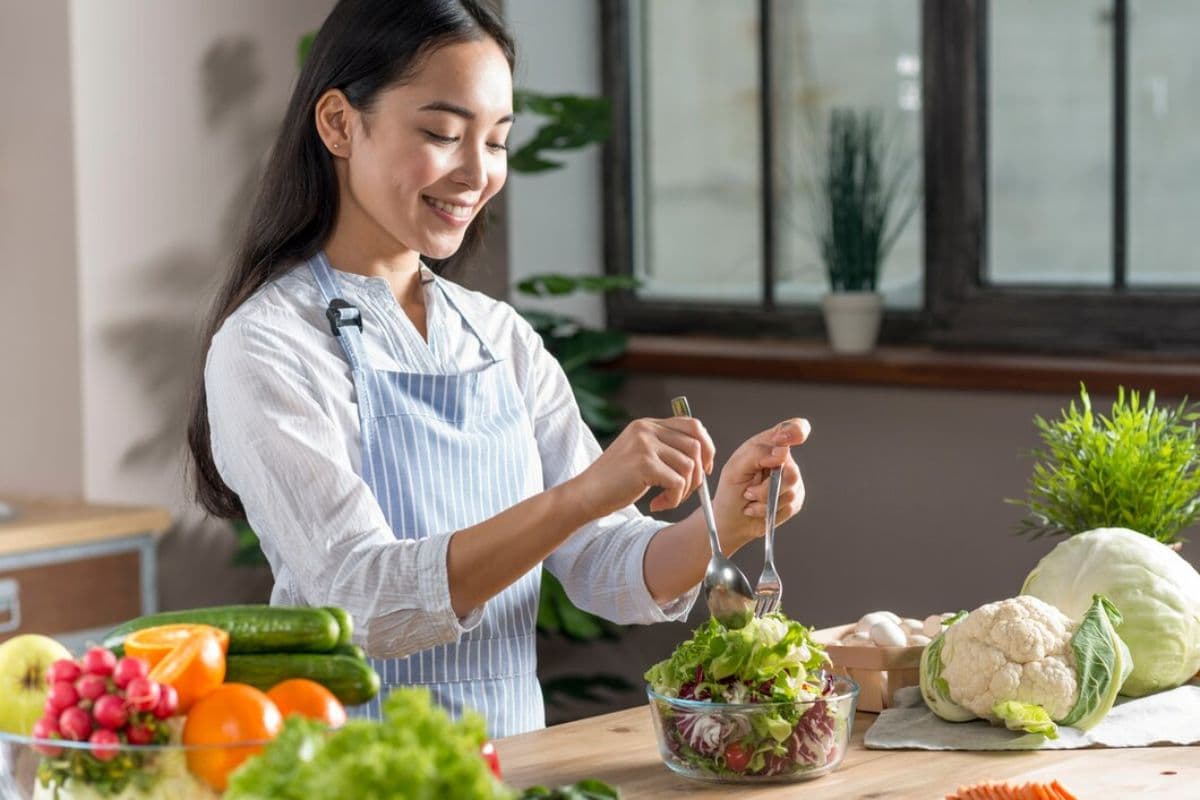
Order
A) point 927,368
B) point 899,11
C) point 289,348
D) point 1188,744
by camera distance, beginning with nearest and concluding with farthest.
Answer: point 1188,744
point 289,348
point 927,368
point 899,11

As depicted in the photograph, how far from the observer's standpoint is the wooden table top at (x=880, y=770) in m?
1.45

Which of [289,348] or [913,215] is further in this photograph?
[913,215]

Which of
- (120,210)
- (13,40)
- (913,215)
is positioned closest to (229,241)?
(120,210)

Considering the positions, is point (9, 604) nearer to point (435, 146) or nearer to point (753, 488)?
point (435, 146)

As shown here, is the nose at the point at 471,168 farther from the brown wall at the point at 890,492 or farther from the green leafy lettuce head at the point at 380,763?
the brown wall at the point at 890,492

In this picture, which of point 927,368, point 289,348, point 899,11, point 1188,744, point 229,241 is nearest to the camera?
point 1188,744

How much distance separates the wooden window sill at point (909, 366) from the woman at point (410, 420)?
1.19 meters

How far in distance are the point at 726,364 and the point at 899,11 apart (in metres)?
0.76

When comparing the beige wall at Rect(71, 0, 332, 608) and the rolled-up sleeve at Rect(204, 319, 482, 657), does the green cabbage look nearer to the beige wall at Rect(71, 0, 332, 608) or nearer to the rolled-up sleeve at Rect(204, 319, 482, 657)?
the rolled-up sleeve at Rect(204, 319, 482, 657)

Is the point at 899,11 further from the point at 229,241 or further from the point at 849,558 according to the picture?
the point at 229,241

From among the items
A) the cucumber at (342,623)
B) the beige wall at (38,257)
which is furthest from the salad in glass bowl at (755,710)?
the beige wall at (38,257)

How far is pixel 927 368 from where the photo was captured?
3.09 metres

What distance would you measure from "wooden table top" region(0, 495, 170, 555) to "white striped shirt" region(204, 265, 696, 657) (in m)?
1.26

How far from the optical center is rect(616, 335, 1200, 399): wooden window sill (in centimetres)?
284
